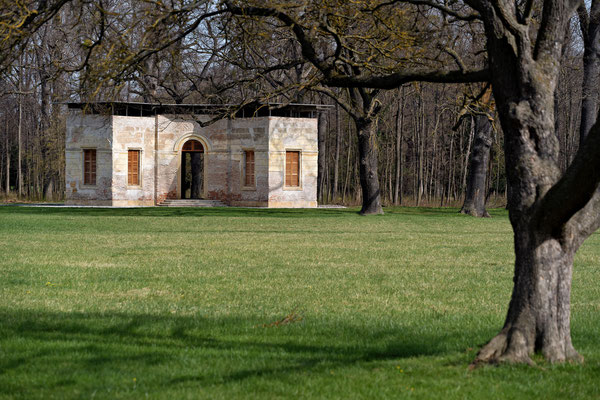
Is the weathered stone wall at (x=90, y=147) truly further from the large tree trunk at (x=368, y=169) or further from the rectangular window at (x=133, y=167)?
the large tree trunk at (x=368, y=169)

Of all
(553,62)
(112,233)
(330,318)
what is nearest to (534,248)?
(553,62)

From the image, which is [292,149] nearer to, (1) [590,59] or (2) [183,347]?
(1) [590,59]

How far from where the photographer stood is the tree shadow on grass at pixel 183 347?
6012 mm

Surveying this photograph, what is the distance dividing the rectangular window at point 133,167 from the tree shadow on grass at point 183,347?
107ft

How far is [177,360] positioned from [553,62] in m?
4.41

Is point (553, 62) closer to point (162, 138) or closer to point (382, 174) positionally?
point (162, 138)

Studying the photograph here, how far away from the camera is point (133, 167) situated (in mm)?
40656

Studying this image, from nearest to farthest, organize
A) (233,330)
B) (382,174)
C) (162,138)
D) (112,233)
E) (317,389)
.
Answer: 1. (317,389)
2. (233,330)
3. (112,233)
4. (162,138)
5. (382,174)

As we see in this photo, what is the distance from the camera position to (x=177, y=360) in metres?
6.45

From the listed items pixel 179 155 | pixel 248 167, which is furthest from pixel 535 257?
pixel 179 155

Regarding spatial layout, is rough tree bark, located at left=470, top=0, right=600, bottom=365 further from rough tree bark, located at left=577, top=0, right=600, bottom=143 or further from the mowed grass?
rough tree bark, located at left=577, top=0, right=600, bottom=143

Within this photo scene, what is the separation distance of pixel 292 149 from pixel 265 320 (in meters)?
32.2

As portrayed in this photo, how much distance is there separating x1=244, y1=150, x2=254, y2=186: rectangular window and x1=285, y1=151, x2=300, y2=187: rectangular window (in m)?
1.98

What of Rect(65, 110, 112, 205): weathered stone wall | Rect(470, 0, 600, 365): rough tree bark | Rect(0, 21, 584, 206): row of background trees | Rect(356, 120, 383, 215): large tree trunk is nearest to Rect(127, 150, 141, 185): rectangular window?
Rect(65, 110, 112, 205): weathered stone wall
